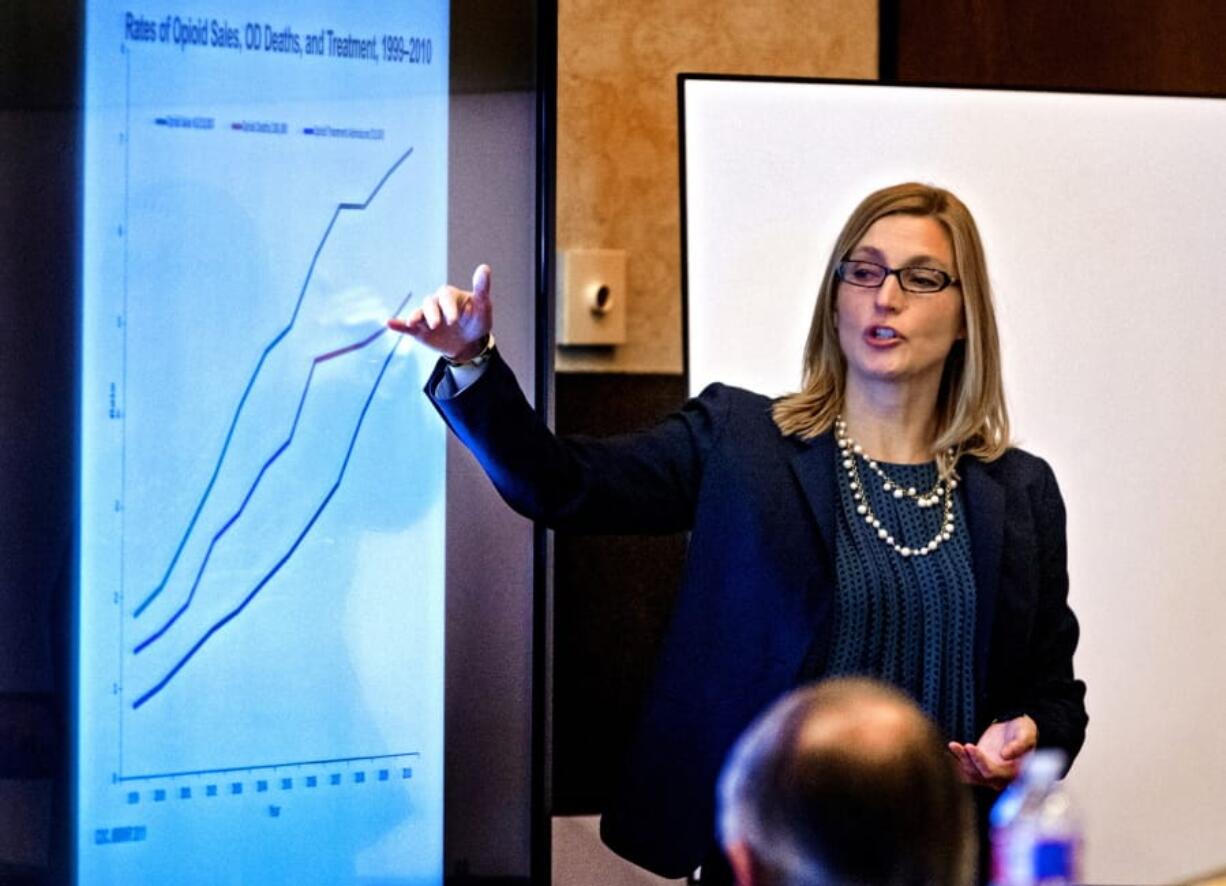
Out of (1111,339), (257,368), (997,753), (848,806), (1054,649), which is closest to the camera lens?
(848,806)

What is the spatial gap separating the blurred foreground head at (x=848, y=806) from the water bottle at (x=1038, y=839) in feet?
0.10

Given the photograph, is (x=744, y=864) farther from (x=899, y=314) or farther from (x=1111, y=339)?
(x=1111, y=339)

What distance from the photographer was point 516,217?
7.34 ft

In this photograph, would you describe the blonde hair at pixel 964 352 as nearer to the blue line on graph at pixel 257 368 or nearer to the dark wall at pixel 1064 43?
the blue line on graph at pixel 257 368

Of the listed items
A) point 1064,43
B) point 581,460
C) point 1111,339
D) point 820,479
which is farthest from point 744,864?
point 1064,43

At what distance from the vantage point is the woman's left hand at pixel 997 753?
223cm

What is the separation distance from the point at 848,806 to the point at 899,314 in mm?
1631

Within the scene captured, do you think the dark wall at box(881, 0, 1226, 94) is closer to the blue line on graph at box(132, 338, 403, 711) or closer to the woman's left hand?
the woman's left hand

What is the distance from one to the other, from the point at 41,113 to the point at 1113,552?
199cm

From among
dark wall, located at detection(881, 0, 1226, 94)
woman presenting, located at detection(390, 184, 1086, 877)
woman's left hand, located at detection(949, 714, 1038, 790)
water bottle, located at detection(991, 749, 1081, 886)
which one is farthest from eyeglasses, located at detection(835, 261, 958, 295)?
water bottle, located at detection(991, 749, 1081, 886)

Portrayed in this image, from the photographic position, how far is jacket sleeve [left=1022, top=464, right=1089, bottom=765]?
2412mm

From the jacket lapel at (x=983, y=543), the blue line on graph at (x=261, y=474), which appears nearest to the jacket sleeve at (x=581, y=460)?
the blue line on graph at (x=261, y=474)

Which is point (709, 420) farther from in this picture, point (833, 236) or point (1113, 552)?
point (1113, 552)

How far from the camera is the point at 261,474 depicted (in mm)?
2051
